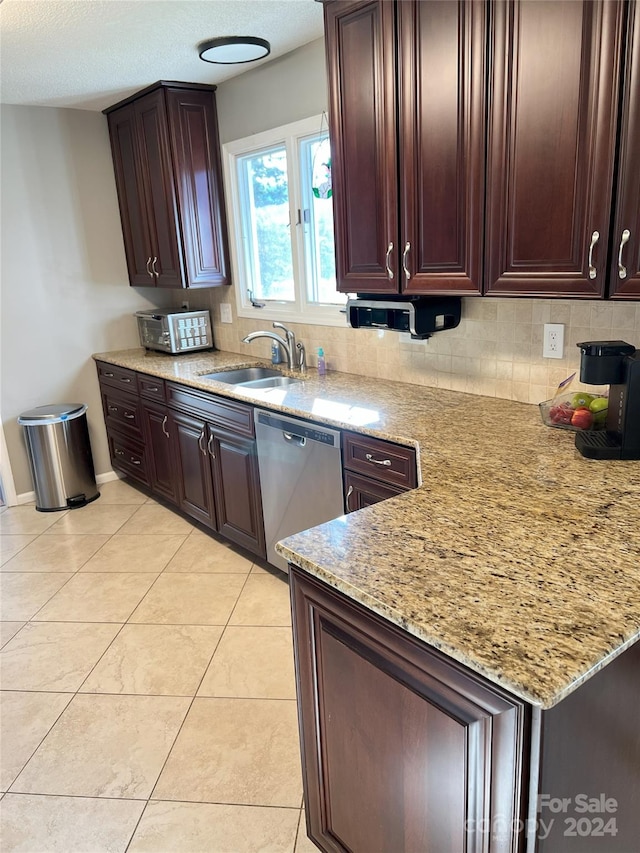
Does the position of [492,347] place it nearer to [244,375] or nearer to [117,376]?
[244,375]

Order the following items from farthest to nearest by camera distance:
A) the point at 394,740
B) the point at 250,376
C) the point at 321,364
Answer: the point at 250,376 < the point at 321,364 < the point at 394,740

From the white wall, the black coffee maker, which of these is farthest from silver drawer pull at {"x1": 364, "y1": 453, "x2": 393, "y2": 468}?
the white wall

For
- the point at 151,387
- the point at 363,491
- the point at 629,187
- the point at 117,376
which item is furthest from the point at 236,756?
the point at 117,376

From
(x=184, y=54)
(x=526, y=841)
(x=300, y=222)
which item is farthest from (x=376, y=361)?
(x=526, y=841)

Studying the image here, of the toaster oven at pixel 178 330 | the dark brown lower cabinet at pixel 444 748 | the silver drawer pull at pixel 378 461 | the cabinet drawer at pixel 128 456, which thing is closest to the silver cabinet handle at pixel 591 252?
the silver drawer pull at pixel 378 461

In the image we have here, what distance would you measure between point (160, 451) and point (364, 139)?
2.28 metres

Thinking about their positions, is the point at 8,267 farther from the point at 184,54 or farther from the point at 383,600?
the point at 383,600

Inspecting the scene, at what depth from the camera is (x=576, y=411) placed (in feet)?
6.50

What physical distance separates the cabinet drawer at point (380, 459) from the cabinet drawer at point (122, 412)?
2.01 m

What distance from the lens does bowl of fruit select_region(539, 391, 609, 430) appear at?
1.94 meters

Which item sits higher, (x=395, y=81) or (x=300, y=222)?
(x=395, y=81)

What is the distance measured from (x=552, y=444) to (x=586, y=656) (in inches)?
Result: 42.1

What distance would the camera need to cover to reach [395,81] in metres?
2.13

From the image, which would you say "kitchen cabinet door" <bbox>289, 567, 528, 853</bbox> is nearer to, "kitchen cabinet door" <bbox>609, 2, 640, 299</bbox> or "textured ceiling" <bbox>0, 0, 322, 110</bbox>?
"kitchen cabinet door" <bbox>609, 2, 640, 299</bbox>
